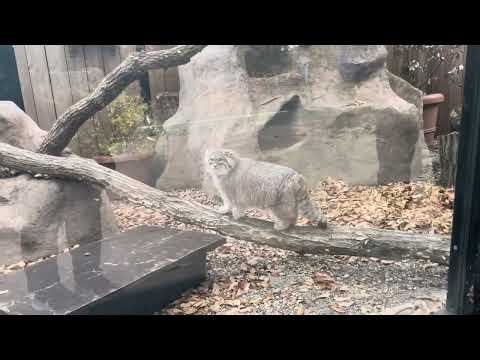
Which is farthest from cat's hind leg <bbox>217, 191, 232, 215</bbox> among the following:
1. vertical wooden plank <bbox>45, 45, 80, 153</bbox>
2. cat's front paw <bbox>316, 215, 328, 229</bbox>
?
vertical wooden plank <bbox>45, 45, 80, 153</bbox>

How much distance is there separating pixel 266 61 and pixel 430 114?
888mm

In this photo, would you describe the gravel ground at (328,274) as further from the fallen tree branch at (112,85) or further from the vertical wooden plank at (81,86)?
the fallen tree branch at (112,85)

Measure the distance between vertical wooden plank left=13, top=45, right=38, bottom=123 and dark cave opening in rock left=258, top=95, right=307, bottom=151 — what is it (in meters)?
1.13

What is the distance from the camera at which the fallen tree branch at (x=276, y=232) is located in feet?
6.04

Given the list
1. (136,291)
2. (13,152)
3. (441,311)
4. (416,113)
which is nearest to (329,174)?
(416,113)

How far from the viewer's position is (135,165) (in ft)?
6.73

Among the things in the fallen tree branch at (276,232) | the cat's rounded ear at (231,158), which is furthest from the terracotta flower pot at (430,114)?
the cat's rounded ear at (231,158)

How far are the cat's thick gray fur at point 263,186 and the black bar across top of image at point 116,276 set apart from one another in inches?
11.3

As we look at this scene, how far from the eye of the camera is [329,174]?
2.01 m

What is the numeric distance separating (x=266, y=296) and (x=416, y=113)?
1.25 m

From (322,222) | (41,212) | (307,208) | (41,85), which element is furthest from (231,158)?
(41,212)

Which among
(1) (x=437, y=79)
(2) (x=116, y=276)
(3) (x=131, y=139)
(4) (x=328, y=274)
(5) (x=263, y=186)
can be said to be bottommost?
(4) (x=328, y=274)

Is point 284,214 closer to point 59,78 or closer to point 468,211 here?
point 468,211

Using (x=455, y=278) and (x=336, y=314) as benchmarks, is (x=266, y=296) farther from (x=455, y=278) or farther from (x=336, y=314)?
(x=455, y=278)
